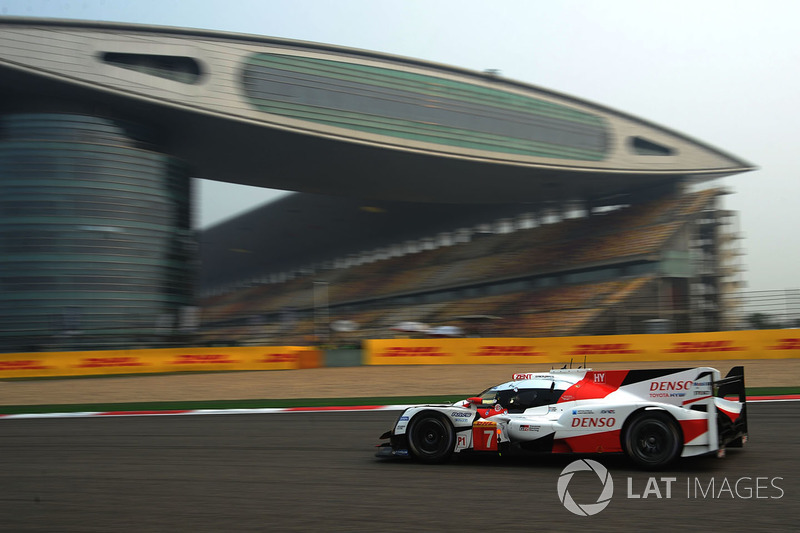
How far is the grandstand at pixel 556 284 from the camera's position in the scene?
108 feet

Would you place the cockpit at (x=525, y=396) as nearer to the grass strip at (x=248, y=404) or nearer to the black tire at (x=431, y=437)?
the black tire at (x=431, y=437)

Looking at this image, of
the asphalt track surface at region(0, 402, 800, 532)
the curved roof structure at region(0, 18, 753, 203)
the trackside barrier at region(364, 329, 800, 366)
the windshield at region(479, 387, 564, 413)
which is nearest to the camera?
the asphalt track surface at region(0, 402, 800, 532)

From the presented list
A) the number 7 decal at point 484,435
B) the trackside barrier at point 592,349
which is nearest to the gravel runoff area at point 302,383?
the trackside barrier at point 592,349

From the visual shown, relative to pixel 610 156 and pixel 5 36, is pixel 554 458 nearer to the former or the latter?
pixel 5 36

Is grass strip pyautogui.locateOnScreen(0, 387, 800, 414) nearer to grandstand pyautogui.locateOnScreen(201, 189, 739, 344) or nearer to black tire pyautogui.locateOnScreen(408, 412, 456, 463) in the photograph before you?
black tire pyautogui.locateOnScreen(408, 412, 456, 463)

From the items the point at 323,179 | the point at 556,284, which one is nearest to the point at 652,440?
the point at 556,284

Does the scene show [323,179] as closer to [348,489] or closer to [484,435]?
[484,435]

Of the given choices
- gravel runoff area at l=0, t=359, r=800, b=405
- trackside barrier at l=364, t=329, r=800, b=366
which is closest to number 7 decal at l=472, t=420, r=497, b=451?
gravel runoff area at l=0, t=359, r=800, b=405

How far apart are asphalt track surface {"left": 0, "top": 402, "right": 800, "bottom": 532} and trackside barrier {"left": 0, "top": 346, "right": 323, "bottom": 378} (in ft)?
47.6

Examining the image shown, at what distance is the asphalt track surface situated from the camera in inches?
203

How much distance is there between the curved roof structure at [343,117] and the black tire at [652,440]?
105ft

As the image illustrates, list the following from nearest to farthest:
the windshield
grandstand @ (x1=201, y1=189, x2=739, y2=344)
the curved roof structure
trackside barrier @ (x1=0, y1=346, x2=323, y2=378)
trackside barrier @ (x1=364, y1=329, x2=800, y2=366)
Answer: the windshield < trackside barrier @ (x1=364, y1=329, x2=800, y2=366) < trackside barrier @ (x1=0, y1=346, x2=323, y2=378) < grandstand @ (x1=201, y1=189, x2=739, y2=344) < the curved roof structure

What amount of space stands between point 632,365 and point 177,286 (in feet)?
78.5

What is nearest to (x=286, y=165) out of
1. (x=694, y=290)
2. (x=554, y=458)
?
(x=694, y=290)
